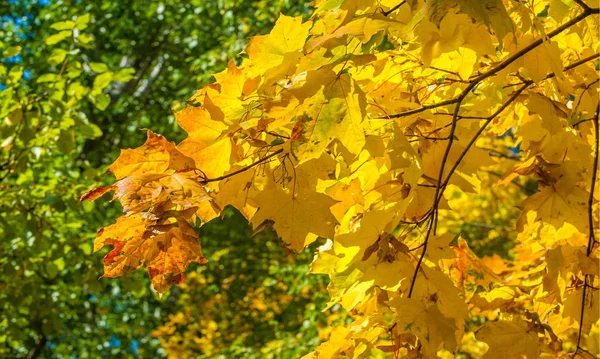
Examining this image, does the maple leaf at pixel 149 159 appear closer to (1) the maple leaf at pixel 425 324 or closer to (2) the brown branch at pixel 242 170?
(2) the brown branch at pixel 242 170

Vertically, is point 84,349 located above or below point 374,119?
above

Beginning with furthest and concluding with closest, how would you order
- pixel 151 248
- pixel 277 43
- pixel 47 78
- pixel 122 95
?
pixel 122 95 → pixel 47 78 → pixel 277 43 → pixel 151 248

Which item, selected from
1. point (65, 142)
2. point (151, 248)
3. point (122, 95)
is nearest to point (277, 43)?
point (151, 248)

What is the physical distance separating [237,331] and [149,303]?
1.09 m

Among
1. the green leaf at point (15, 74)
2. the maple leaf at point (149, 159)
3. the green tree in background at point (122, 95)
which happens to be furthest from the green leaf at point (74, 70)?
the maple leaf at point (149, 159)

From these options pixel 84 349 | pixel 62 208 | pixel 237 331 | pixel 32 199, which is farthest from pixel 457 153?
pixel 237 331

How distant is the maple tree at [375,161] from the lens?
891 millimetres

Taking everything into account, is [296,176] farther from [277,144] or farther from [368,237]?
[368,237]

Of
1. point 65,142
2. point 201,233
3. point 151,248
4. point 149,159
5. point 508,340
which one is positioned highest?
point 201,233

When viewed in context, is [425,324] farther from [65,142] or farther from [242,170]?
[65,142]

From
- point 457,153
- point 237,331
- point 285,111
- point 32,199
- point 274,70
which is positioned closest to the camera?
point 285,111

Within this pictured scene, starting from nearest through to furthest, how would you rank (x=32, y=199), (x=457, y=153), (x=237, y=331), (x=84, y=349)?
1. (x=457, y=153)
2. (x=32, y=199)
3. (x=84, y=349)
4. (x=237, y=331)

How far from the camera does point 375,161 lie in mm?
1252

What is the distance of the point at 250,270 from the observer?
7.52 meters
